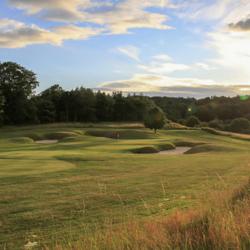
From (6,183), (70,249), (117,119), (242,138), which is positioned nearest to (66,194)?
(6,183)

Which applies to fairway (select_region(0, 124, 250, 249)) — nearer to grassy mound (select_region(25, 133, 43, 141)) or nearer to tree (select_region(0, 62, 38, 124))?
grassy mound (select_region(25, 133, 43, 141))

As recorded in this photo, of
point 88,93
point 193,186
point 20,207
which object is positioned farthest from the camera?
point 88,93

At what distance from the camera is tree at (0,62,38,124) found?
98.3 meters

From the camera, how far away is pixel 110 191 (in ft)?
51.3

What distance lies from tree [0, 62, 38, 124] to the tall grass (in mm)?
91516

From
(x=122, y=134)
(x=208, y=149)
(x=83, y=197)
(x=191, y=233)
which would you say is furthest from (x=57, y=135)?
(x=191, y=233)

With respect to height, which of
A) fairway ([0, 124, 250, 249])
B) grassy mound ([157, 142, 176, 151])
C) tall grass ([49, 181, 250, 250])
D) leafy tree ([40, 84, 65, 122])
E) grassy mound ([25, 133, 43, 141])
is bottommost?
grassy mound ([25, 133, 43, 141])

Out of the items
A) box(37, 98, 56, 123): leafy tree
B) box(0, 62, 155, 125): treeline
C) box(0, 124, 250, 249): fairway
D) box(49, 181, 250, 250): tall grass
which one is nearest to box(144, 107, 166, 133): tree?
box(0, 62, 155, 125): treeline

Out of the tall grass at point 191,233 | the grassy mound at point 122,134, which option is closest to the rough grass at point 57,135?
the grassy mound at point 122,134

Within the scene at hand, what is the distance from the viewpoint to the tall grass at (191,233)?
684 cm

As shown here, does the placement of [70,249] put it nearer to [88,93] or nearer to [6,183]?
[6,183]

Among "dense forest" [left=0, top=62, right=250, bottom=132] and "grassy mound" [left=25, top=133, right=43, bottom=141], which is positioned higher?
"dense forest" [left=0, top=62, right=250, bottom=132]

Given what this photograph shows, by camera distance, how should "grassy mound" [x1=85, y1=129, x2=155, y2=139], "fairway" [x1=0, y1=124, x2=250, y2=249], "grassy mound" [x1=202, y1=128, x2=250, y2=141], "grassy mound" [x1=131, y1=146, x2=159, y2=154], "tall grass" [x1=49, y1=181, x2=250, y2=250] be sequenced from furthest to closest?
"grassy mound" [x1=202, y1=128, x2=250, y2=141], "grassy mound" [x1=85, y1=129, x2=155, y2=139], "grassy mound" [x1=131, y1=146, x2=159, y2=154], "fairway" [x1=0, y1=124, x2=250, y2=249], "tall grass" [x1=49, y1=181, x2=250, y2=250]

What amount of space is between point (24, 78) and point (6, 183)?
89022mm
